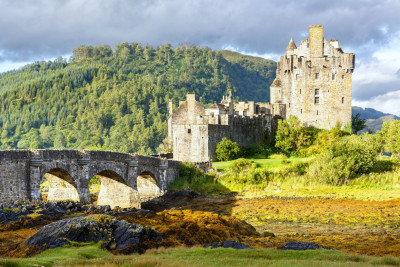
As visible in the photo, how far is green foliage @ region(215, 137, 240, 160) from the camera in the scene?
63531 millimetres

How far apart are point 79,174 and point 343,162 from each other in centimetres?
2706

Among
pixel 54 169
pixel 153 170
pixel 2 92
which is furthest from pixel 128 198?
pixel 2 92

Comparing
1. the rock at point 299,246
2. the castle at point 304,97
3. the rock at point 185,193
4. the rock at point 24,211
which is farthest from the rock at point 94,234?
the castle at point 304,97

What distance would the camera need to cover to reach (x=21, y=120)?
509ft

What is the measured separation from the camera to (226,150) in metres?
63.4

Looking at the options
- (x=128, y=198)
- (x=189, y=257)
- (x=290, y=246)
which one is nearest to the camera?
(x=189, y=257)

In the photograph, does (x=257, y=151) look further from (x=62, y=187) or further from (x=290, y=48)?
(x=62, y=187)

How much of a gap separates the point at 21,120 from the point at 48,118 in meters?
7.51

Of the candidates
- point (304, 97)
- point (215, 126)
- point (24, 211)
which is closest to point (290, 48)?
point (304, 97)

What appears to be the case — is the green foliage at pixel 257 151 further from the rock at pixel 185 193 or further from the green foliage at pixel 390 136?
the rock at pixel 185 193

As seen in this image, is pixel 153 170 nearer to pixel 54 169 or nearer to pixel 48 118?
pixel 54 169

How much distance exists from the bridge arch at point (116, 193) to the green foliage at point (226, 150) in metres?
19.6

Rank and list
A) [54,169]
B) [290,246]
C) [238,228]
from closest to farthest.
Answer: [290,246] → [238,228] → [54,169]

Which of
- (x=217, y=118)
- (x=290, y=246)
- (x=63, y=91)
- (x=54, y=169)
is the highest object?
(x=63, y=91)
